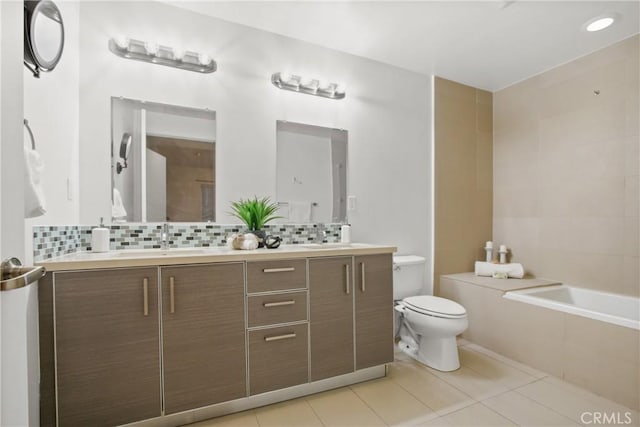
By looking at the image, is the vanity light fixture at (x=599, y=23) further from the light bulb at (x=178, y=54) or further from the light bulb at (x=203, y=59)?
the light bulb at (x=178, y=54)

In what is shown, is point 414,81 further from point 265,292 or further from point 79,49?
point 79,49

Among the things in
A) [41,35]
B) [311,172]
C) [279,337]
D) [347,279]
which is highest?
[41,35]

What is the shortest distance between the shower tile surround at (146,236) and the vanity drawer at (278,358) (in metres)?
0.70

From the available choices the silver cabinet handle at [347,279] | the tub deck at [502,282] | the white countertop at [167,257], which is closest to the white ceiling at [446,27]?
the white countertop at [167,257]

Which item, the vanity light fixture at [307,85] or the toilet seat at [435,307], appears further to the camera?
the vanity light fixture at [307,85]

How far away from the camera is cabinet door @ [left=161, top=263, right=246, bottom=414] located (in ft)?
5.01

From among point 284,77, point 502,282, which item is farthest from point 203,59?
point 502,282

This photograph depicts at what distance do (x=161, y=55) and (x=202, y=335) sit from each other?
5.47 ft

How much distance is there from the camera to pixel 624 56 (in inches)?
93.5

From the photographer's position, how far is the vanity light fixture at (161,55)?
1.86 metres

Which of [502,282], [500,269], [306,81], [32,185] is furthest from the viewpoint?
[500,269]

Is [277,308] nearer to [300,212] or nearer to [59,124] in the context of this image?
[300,212]

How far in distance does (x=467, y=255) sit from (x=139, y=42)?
10.4ft

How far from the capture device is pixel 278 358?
5.78 feet
